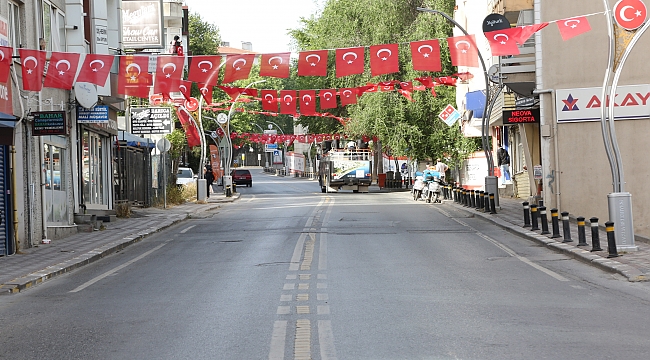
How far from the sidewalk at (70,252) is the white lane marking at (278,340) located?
559cm

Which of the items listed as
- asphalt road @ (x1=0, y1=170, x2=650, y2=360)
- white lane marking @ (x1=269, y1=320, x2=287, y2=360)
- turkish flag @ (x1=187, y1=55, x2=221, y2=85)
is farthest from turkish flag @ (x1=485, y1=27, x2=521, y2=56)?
white lane marking @ (x1=269, y1=320, x2=287, y2=360)

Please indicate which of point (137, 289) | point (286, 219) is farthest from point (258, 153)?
point (137, 289)

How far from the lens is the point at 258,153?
181 metres

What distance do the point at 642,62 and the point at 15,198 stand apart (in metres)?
15.7

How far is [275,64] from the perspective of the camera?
22547mm

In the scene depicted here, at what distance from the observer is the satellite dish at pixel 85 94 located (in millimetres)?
24625

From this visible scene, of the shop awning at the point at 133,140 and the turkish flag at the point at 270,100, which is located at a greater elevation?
the turkish flag at the point at 270,100

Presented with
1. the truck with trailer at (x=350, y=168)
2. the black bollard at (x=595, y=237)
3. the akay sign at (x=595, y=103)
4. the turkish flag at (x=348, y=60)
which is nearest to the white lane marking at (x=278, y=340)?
the black bollard at (x=595, y=237)

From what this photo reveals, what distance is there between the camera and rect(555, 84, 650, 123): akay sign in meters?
23.0

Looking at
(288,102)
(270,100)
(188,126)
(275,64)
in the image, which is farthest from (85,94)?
(188,126)

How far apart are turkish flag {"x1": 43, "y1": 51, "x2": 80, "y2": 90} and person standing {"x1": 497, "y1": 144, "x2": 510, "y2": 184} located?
21845 millimetres

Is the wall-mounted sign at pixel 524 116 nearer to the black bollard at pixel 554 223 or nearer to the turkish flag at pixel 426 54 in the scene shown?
the turkish flag at pixel 426 54

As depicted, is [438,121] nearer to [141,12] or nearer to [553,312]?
[141,12]

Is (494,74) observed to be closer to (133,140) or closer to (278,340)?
(133,140)
